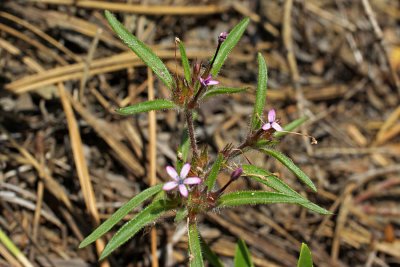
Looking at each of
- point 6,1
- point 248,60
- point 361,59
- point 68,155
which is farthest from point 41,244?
point 361,59

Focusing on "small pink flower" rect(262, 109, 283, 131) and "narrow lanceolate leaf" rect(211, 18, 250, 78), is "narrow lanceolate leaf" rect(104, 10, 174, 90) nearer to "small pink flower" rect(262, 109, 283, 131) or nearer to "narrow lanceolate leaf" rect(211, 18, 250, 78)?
"narrow lanceolate leaf" rect(211, 18, 250, 78)

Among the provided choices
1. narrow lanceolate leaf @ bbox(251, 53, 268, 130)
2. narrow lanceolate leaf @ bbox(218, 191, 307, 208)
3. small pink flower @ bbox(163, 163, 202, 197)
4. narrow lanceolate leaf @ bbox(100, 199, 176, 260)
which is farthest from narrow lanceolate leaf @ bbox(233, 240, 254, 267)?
small pink flower @ bbox(163, 163, 202, 197)

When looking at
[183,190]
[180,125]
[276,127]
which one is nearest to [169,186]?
[183,190]

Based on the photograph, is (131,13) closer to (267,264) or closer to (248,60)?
(248,60)

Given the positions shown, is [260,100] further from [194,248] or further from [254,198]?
[194,248]

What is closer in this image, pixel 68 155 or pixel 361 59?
pixel 68 155

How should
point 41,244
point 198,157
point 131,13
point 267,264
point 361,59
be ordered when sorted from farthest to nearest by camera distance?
point 361,59, point 131,13, point 267,264, point 41,244, point 198,157
